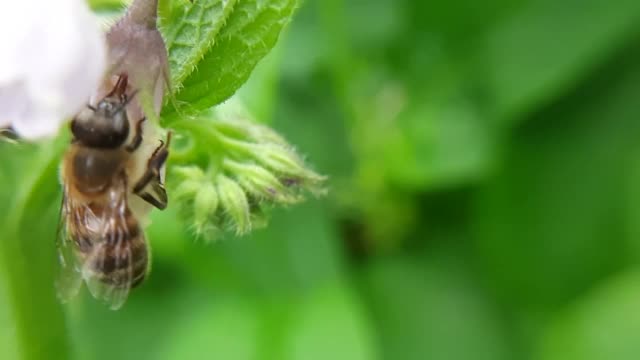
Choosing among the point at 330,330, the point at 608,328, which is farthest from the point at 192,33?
the point at 608,328

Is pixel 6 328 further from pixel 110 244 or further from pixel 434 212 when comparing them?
pixel 434 212

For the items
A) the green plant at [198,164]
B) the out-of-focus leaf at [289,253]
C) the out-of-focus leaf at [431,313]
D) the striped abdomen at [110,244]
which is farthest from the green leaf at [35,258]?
the out-of-focus leaf at [431,313]

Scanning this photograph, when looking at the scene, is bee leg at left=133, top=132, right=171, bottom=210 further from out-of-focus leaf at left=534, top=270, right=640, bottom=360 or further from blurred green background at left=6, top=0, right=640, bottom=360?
out-of-focus leaf at left=534, top=270, right=640, bottom=360

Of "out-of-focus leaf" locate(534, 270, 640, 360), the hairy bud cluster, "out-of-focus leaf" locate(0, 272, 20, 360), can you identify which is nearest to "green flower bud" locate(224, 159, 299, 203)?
the hairy bud cluster

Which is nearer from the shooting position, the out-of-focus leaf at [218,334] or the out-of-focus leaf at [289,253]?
the out-of-focus leaf at [218,334]

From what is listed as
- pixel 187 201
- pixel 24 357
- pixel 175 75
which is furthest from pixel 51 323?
pixel 175 75

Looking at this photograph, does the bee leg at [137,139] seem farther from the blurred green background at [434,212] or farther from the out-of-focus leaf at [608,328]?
the out-of-focus leaf at [608,328]
